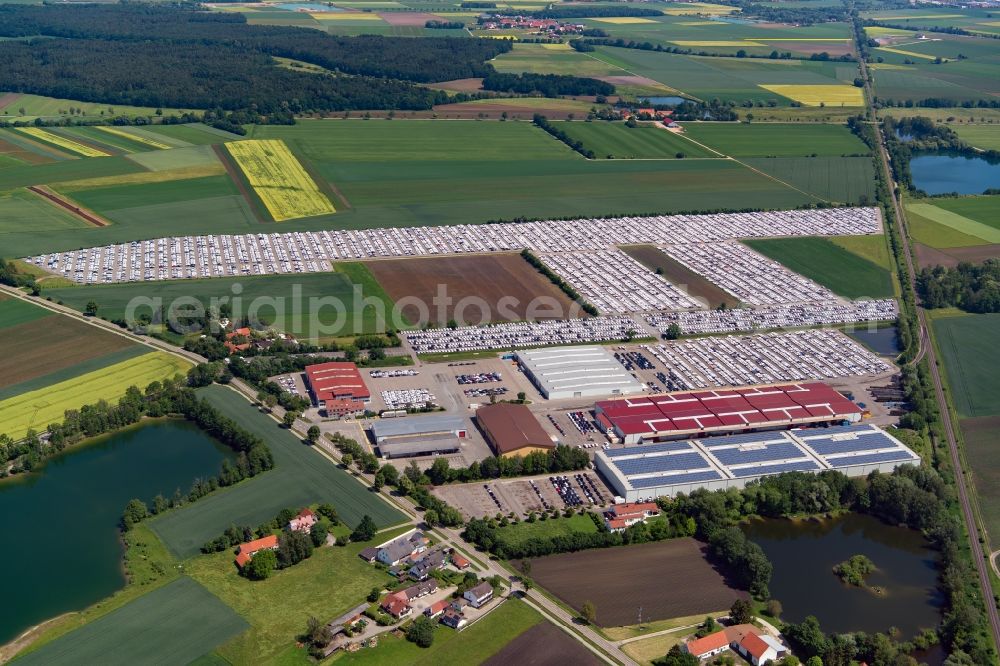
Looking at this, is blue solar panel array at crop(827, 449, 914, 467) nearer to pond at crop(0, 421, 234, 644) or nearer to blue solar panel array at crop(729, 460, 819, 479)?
blue solar panel array at crop(729, 460, 819, 479)

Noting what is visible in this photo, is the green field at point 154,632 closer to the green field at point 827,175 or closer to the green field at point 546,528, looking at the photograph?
the green field at point 546,528

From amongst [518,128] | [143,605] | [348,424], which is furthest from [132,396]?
[518,128]

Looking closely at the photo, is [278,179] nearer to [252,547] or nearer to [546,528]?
[252,547]

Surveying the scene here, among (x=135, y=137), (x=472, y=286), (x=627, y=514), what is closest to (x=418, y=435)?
(x=627, y=514)

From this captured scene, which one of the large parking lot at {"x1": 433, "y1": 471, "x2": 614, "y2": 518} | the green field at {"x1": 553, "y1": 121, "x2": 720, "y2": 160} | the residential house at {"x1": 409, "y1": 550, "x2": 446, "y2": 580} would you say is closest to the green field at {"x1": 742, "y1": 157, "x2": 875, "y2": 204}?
the green field at {"x1": 553, "y1": 121, "x2": 720, "y2": 160}

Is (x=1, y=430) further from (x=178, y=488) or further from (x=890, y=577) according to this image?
(x=890, y=577)

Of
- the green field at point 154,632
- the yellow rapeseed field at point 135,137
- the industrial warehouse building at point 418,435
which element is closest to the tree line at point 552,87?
the yellow rapeseed field at point 135,137
